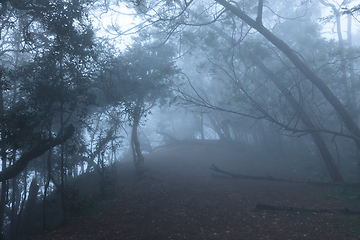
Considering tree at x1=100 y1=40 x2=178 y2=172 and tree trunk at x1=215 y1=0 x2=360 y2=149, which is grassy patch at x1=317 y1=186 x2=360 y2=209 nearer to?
tree trunk at x1=215 y1=0 x2=360 y2=149

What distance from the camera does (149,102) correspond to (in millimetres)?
12336

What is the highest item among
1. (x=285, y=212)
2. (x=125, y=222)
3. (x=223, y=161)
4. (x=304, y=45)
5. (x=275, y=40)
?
(x=304, y=45)

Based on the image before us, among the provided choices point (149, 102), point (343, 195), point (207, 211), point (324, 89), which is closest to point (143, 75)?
point (149, 102)

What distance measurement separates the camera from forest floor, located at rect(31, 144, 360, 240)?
5484 millimetres

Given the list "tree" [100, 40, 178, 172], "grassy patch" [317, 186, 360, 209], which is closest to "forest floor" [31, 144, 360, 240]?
"grassy patch" [317, 186, 360, 209]

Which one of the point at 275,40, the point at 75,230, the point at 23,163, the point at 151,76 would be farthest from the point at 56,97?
the point at 275,40

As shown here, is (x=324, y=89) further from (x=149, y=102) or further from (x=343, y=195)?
(x=149, y=102)

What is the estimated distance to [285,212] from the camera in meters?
6.63

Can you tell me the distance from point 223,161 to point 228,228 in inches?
426

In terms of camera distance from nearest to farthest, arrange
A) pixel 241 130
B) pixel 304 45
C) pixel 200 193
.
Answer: pixel 200 193 < pixel 304 45 < pixel 241 130

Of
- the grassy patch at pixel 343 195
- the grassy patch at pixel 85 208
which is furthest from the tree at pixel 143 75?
the grassy patch at pixel 343 195

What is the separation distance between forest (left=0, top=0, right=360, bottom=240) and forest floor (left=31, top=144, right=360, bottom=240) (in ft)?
0.50

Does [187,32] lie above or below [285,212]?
above

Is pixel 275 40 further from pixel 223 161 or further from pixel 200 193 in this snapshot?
pixel 223 161
